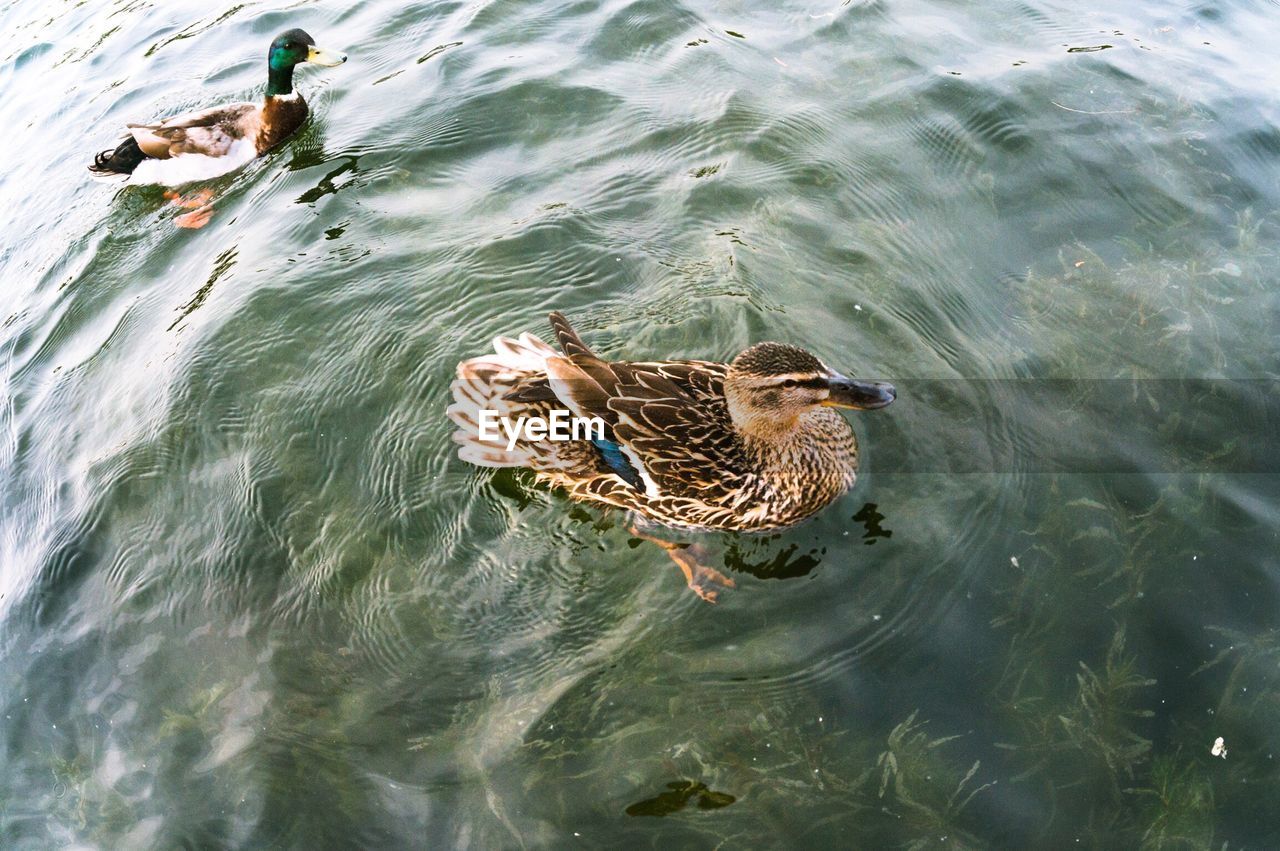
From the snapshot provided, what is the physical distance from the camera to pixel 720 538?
438 cm

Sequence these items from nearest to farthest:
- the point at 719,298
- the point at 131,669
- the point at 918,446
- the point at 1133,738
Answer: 1. the point at 1133,738
2. the point at 131,669
3. the point at 918,446
4. the point at 719,298

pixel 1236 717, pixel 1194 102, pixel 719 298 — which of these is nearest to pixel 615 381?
pixel 719 298

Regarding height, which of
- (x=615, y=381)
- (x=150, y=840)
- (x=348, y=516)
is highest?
(x=615, y=381)

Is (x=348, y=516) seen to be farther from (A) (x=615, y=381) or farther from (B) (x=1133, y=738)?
(B) (x=1133, y=738)

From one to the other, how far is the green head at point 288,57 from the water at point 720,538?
0.93 metres

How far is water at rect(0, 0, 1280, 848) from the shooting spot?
3430 millimetres

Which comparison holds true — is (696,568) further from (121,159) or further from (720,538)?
(121,159)

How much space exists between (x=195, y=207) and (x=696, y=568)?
5.60 metres

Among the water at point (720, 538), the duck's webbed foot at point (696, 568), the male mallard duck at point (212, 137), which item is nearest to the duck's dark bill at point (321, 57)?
the male mallard duck at point (212, 137)

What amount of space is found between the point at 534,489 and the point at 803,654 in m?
1.59

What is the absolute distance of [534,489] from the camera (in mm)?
4539

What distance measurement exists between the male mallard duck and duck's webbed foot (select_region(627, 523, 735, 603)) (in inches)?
218

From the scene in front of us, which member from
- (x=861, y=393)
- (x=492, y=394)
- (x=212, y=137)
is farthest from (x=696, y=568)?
(x=212, y=137)

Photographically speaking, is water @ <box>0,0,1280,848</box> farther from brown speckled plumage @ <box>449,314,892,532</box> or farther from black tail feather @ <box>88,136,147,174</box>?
black tail feather @ <box>88,136,147,174</box>
